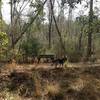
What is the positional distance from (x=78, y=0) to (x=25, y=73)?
9724mm

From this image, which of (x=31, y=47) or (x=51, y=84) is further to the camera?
(x=31, y=47)

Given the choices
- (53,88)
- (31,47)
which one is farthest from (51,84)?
(31,47)

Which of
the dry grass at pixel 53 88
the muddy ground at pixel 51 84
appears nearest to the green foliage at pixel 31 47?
the muddy ground at pixel 51 84

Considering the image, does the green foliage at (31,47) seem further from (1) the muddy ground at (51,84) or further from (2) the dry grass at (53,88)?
(2) the dry grass at (53,88)

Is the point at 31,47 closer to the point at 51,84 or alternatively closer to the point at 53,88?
the point at 51,84

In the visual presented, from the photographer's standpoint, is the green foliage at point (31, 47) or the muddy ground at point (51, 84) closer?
the muddy ground at point (51, 84)

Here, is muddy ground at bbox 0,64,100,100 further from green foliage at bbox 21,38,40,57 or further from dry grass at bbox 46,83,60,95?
green foliage at bbox 21,38,40,57

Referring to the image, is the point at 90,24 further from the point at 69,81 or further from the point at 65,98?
the point at 65,98

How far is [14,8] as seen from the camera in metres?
35.0

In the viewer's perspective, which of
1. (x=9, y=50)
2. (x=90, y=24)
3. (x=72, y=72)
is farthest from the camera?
(x=9, y=50)

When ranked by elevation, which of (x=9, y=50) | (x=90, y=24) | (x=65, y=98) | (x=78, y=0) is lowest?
(x=65, y=98)

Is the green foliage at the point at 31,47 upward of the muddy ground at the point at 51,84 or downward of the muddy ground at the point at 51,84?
upward

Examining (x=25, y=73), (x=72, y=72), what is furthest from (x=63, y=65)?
(x=25, y=73)

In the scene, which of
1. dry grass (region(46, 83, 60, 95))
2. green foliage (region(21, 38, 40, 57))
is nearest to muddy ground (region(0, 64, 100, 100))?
dry grass (region(46, 83, 60, 95))
